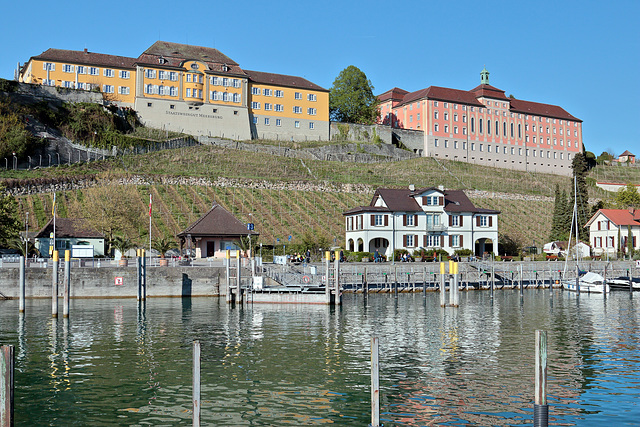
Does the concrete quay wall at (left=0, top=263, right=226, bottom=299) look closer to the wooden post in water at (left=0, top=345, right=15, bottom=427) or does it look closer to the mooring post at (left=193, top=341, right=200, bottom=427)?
the wooden post in water at (left=0, top=345, right=15, bottom=427)

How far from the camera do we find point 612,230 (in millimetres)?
86438

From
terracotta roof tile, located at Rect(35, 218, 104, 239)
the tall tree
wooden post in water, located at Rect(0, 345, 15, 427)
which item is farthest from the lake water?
the tall tree

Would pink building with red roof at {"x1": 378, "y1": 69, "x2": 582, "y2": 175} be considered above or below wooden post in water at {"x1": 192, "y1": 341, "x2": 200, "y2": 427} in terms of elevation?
above

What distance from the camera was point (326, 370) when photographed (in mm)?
25688

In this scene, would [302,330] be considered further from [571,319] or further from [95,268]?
[95,268]

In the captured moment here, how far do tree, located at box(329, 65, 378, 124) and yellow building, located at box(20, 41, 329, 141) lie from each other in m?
8.19

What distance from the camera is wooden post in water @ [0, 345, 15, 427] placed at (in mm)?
14094

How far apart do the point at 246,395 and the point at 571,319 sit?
27336mm

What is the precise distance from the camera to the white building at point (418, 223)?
246 ft

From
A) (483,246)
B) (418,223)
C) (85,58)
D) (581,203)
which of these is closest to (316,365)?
(418,223)

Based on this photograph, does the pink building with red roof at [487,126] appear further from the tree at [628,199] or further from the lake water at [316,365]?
the lake water at [316,365]

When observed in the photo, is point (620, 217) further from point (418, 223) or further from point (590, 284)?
point (418, 223)

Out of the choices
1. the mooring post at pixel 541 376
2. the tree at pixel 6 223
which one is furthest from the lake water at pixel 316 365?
the tree at pixel 6 223

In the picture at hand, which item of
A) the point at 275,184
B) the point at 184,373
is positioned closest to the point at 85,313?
the point at 184,373
